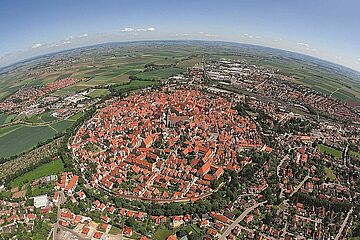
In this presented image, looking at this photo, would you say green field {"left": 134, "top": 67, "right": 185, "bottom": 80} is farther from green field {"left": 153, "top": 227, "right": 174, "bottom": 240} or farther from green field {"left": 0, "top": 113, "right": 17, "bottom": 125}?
green field {"left": 153, "top": 227, "right": 174, "bottom": 240}

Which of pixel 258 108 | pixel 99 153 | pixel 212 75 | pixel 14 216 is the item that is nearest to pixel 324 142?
pixel 258 108

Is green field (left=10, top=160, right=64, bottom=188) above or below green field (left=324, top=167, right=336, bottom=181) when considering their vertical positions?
below

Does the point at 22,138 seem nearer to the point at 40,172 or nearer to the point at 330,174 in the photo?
the point at 40,172

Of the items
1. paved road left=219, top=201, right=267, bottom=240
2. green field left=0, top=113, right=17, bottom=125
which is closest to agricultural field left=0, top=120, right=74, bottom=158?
green field left=0, top=113, right=17, bottom=125

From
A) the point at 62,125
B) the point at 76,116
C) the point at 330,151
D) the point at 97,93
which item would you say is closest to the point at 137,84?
the point at 97,93

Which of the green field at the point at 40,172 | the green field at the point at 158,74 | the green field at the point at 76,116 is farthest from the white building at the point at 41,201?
the green field at the point at 158,74

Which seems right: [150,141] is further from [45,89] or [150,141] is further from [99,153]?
[45,89]
